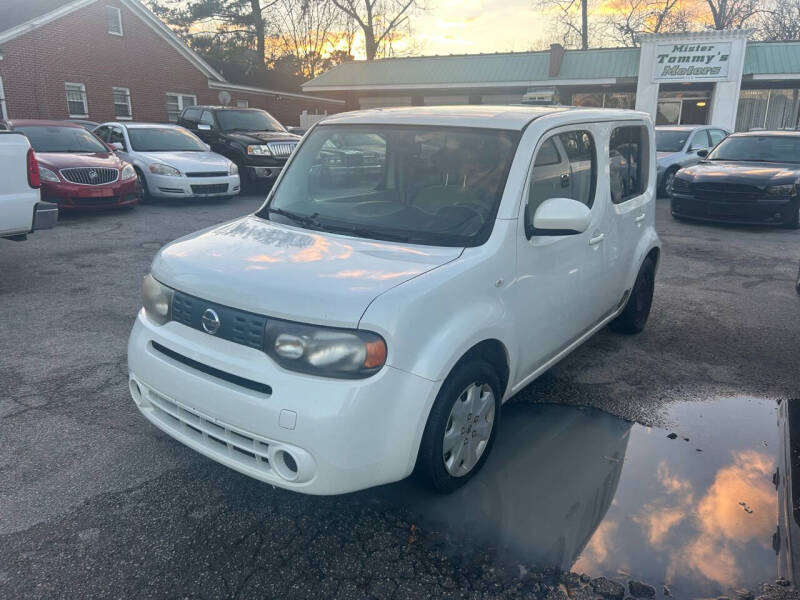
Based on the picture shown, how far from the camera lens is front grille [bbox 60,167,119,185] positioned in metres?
10.6

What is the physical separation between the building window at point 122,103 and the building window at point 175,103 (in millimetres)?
2245

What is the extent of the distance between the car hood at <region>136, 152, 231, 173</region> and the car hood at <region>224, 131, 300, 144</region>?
1.34 meters

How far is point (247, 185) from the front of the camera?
14.5 metres

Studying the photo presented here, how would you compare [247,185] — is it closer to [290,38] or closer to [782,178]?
[782,178]

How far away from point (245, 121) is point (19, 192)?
9925mm

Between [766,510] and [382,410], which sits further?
[766,510]

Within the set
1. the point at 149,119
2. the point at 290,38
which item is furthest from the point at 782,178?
the point at 290,38

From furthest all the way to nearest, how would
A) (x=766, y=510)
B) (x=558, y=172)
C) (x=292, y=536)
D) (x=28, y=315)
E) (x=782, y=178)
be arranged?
(x=782, y=178)
(x=28, y=315)
(x=558, y=172)
(x=766, y=510)
(x=292, y=536)

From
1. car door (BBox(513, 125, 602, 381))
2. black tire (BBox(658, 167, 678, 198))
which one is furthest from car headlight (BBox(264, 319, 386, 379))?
black tire (BBox(658, 167, 678, 198))

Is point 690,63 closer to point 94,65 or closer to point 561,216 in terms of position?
point 94,65

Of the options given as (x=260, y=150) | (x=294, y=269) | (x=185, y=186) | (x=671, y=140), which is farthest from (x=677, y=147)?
(x=294, y=269)

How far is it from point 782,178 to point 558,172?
8.74 m

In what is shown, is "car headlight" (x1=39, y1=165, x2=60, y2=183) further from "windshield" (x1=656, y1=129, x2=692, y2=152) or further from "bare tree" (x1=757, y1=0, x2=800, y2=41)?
"bare tree" (x1=757, y1=0, x2=800, y2=41)

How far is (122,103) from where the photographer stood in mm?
27875
